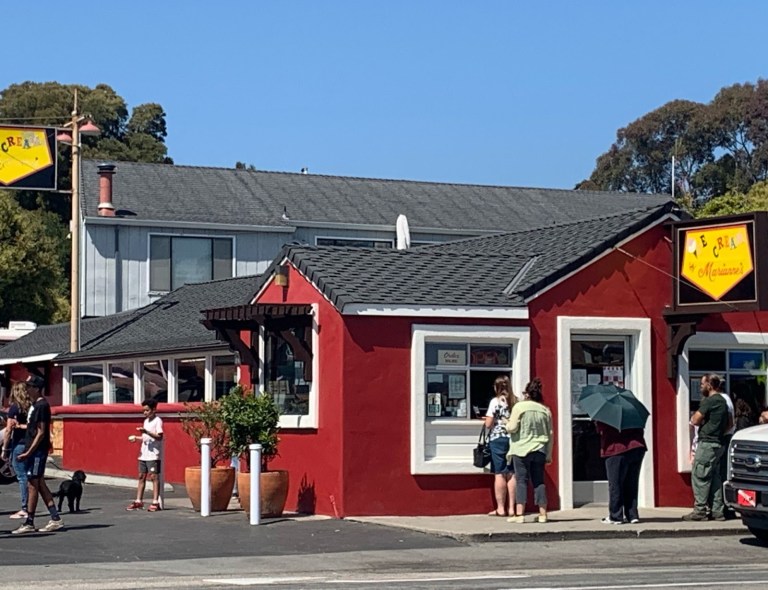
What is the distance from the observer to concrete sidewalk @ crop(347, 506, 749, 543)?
52.1 feet

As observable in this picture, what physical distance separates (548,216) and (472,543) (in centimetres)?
3345

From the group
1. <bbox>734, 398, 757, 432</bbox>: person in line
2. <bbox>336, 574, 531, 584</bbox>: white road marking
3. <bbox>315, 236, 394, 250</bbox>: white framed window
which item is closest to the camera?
<bbox>336, 574, 531, 584</bbox>: white road marking

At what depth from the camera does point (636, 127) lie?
258ft

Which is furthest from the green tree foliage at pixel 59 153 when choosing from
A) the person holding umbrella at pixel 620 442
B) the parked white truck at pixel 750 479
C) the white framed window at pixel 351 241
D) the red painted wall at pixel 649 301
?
the parked white truck at pixel 750 479

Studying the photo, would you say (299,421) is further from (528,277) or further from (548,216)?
(548,216)

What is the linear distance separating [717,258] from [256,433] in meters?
6.44

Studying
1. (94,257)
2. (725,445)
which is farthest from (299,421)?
(94,257)

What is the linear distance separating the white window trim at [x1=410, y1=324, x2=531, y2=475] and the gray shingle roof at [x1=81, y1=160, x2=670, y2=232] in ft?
84.6

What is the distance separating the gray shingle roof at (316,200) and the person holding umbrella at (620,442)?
89.1 ft

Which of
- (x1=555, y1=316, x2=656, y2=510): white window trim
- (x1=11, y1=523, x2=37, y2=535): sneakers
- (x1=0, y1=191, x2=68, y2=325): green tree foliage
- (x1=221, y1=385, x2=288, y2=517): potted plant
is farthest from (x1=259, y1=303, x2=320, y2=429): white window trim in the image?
(x1=0, y1=191, x2=68, y2=325): green tree foliage

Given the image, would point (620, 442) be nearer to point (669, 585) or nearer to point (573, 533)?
point (573, 533)

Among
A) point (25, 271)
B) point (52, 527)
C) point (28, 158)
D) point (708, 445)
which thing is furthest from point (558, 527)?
point (25, 271)

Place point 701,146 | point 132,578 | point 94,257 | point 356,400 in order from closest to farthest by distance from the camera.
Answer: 1. point 132,578
2. point 356,400
3. point 94,257
4. point 701,146

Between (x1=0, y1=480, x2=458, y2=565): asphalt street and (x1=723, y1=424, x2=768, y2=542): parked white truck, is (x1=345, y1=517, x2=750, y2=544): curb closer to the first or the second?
(x1=0, y1=480, x2=458, y2=565): asphalt street
